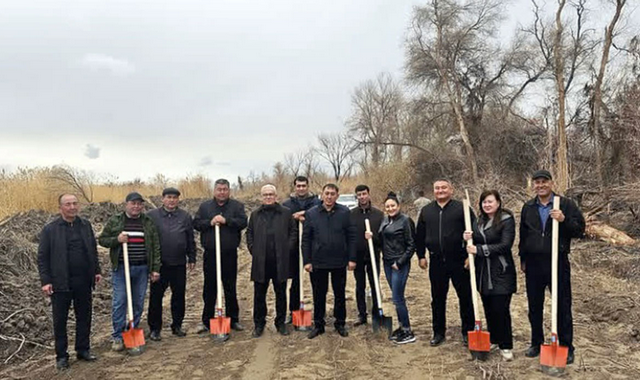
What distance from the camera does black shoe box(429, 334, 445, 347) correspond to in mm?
5414

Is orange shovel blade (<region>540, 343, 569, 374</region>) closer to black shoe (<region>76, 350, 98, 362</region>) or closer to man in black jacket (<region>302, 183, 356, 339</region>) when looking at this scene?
man in black jacket (<region>302, 183, 356, 339</region>)

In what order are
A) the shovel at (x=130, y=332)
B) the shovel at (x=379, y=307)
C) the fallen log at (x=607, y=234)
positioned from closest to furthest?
the shovel at (x=130, y=332) → the shovel at (x=379, y=307) → the fallen log at (x=607, y=234)

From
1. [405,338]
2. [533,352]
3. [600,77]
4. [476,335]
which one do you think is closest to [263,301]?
[405,338]

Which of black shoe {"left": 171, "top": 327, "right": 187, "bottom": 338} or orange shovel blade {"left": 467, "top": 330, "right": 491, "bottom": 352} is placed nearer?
orange shovel blade {"left": 467, "top": 330, "right": 491, "bottom": 352}

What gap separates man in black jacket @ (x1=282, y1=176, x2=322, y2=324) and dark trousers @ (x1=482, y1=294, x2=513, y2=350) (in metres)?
2.31

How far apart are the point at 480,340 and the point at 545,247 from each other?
1.10m

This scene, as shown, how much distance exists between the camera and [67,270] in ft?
16.1

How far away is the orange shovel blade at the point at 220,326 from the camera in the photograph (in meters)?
5.77

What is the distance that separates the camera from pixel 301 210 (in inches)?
250

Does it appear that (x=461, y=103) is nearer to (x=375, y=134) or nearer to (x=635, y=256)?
(x=375, y=134)

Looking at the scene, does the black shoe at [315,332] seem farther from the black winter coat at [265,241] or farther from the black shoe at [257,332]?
the black winter coat at [265,241]

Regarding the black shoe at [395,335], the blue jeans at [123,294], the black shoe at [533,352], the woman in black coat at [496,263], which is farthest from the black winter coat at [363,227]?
the blue jeans at [123,294]

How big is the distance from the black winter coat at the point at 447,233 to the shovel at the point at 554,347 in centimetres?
82

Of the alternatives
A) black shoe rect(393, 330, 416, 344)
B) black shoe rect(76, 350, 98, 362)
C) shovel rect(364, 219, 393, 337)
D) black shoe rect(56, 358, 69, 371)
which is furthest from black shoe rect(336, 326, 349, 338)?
black shoe rect(56, 358, 69, 371)
